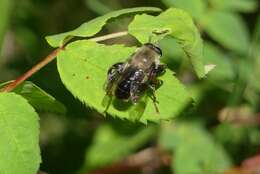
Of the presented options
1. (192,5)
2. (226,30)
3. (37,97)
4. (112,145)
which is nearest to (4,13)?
Result: (37,97)

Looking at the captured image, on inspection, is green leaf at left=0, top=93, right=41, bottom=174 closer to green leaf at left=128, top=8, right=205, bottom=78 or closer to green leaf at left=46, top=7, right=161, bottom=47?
green leaf at left=46, top=7, right=161, bottom=47

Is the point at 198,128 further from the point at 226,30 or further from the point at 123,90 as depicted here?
the point at 123,90

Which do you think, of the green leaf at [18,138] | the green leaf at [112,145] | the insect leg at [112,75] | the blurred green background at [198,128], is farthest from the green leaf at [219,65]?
the green leaf at [18,138]

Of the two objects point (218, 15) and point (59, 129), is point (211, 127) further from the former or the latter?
point (59, 129)

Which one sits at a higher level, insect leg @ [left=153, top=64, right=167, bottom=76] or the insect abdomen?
insect leg @ [left=153, top=64, right=167, bottom=76]

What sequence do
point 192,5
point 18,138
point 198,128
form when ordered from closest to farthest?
point 18,138
point 192,5
point 198,128

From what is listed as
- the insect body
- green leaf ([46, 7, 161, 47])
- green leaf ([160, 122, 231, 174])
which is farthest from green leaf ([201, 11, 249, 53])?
green leaf ([46, 7, 161, 47])

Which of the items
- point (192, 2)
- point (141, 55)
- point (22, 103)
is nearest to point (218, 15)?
point (192, 2)
